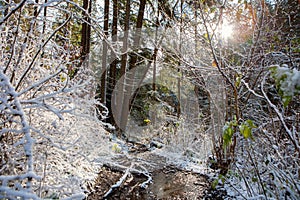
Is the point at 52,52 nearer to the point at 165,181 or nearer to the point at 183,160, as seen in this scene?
the point at 165,181

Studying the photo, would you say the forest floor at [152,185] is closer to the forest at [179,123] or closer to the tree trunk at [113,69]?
the forest at [179,123]

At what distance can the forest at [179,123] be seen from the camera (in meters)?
1.76

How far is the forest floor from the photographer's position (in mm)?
2969

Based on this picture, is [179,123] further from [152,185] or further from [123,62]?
[123,62]

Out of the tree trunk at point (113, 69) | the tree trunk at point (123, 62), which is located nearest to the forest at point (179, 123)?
the tree trunk at point (123, 62)

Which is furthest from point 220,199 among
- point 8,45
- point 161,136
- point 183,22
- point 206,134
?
point 161,136

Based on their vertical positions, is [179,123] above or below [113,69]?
below

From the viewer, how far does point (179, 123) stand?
18.8ft

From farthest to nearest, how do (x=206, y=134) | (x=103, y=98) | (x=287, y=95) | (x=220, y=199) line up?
(x=103, y=98) < (x=206, y=134) < (x=220, y=199) < (x=287, y=95)

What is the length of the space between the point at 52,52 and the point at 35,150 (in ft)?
4.09

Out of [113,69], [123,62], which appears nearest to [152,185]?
[123,62]

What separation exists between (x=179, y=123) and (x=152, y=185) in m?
2.52

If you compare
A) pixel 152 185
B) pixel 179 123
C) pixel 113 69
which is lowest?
pixel 152 185

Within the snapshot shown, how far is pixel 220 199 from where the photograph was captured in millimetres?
3029
